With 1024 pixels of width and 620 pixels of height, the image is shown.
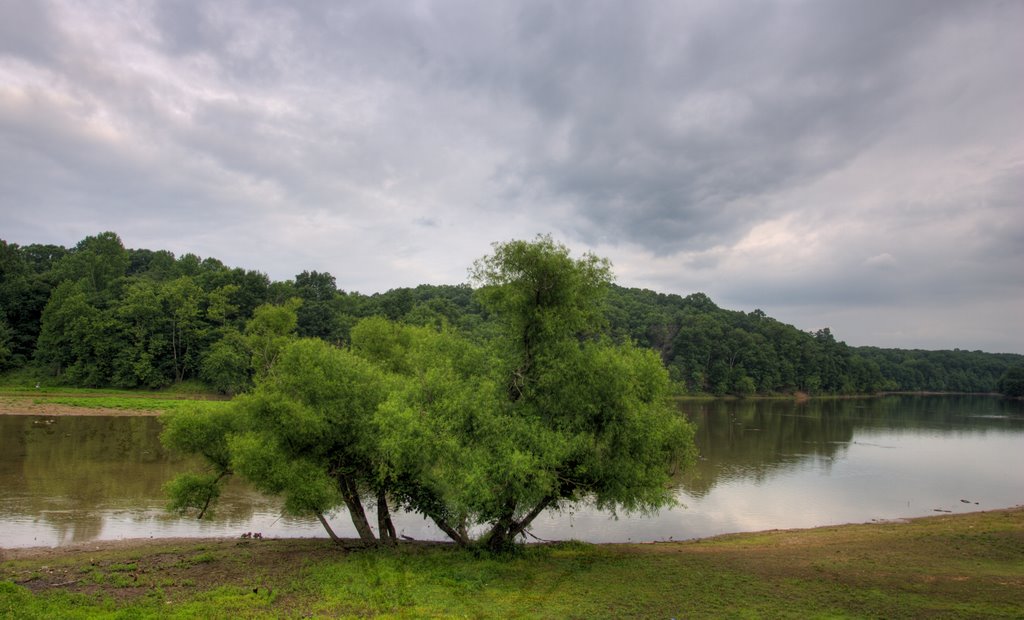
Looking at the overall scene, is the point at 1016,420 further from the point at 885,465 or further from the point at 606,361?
A: the point at 606,361

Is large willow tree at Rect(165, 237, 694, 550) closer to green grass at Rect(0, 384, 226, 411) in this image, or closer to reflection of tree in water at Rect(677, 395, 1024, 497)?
reflection of tree in water at Rect(677, 395, 1024, 497)

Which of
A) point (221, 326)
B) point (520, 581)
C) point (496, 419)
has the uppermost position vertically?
point (221, 326)

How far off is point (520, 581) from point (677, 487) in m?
24.5

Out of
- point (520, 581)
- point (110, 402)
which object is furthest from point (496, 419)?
point (110, 402)

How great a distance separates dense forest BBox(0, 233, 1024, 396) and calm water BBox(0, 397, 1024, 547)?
1035cm

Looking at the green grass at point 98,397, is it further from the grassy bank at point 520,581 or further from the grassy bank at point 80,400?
the grassy bank at point 520,581

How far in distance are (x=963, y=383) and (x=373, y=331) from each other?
237m

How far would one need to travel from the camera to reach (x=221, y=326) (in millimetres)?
90312

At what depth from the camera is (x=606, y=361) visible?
63.9 ft

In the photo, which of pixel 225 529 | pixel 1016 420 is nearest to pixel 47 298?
pixel 225 529

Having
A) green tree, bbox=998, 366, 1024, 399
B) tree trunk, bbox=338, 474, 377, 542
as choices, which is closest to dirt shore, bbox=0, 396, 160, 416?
tree trunk, bbox=338, 474, 377, 542

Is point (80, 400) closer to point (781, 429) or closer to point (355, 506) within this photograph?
point (355, 506)

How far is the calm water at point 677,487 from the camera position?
88.4 feet

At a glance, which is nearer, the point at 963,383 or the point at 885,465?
the point at 885,465
